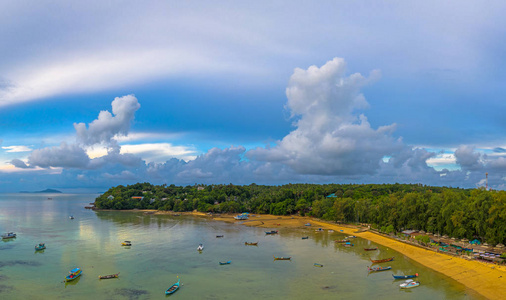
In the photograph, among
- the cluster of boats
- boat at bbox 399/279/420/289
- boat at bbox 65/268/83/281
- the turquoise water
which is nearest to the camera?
the turquoise water

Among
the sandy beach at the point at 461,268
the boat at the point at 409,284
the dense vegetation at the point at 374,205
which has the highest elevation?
the dense vegetation at the point at 374,205

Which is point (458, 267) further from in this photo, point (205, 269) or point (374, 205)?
point (374, 205)

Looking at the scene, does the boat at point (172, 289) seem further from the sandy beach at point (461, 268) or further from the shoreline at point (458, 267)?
the sandy beach at point (461, 268)

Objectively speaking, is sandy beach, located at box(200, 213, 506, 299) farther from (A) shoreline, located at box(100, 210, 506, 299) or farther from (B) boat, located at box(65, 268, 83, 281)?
(B) boat, located at box(65, 268, 83, 281)

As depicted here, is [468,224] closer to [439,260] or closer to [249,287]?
[439,260]

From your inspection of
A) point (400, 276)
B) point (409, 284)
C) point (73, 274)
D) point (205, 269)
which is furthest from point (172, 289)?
point (400, 276)

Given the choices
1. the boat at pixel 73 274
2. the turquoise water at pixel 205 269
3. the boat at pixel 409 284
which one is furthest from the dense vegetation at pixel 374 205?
the boat at pixel 73 274

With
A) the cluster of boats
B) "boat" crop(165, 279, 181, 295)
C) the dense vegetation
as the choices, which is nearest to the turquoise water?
"boat" crop(165, 279, 181, 295)
